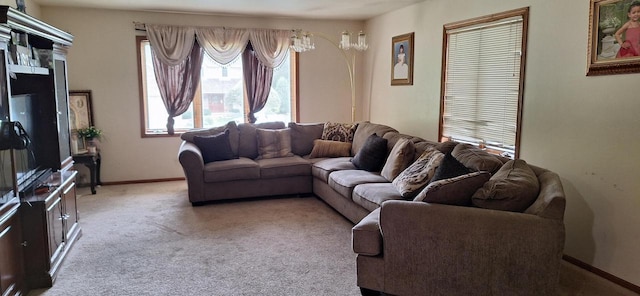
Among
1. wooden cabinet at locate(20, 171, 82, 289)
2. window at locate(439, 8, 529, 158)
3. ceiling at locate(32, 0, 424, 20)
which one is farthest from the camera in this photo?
ceiling at locate(32, 0, 424, 20)

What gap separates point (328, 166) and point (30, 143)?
2.84 metres

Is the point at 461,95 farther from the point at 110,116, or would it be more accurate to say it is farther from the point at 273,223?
the point at 110,116

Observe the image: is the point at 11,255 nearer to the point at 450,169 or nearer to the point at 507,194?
the point at 450,169

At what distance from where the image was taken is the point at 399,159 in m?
4.32

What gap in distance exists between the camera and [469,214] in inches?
101

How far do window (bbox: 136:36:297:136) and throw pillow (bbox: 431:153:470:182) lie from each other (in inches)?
157

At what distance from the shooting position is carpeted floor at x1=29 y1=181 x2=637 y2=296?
306cm

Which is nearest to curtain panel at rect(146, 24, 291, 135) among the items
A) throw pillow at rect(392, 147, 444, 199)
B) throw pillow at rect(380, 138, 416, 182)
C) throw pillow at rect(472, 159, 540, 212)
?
throw pillow at rect(380, 138, 416, 182)

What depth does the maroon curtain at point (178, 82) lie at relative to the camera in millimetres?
6180

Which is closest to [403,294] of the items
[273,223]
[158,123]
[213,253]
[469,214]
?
[469,214]

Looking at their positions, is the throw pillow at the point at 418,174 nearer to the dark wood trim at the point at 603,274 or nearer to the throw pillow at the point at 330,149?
the dark wood trim at the point at 603,274

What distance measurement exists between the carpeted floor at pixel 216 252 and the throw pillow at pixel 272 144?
0.66 m

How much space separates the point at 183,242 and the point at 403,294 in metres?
2.05

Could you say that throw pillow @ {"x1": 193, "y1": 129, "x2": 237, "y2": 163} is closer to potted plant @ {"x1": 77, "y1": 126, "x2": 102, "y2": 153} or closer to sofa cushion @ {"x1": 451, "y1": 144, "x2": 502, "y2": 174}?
potted plant @ {"x1": 77, "y1": 126, "x2": 102, "y2": 153}
